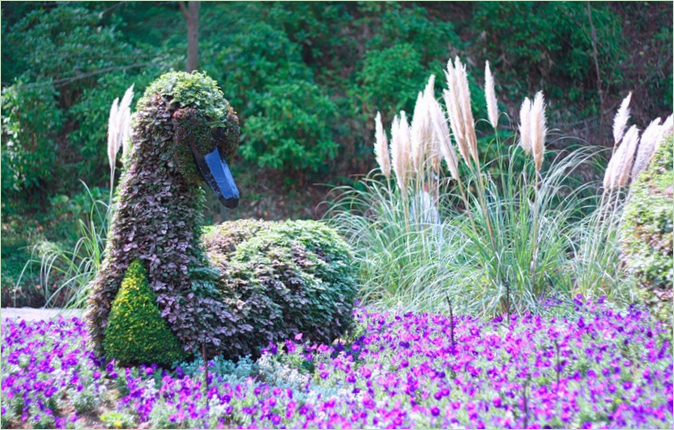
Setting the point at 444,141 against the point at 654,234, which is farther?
the point at 444,141

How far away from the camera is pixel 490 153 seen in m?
9.08

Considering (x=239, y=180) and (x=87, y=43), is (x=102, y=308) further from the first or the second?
(x=87, y=43)

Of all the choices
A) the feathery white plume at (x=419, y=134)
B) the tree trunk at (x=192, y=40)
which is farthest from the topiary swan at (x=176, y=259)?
the tree trunk at (x=192, y=40)

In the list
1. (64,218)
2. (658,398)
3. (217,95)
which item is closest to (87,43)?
(64,218)

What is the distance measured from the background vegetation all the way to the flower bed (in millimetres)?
4468

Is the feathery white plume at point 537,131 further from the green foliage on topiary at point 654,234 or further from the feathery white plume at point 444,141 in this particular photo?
the green foliage on topiary at point 654,234

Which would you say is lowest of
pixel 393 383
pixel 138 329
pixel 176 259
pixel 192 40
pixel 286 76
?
pixel 393 383

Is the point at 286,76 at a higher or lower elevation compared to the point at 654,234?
higher

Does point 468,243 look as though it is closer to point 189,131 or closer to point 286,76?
point 189,131

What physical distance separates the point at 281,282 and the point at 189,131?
3.41 ft

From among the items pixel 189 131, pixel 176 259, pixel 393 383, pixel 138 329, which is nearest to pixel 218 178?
pixel 189 131

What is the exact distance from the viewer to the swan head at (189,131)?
3.77 metres

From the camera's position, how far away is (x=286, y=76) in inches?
380

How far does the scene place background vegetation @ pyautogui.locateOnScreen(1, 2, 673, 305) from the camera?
9.12 meters
